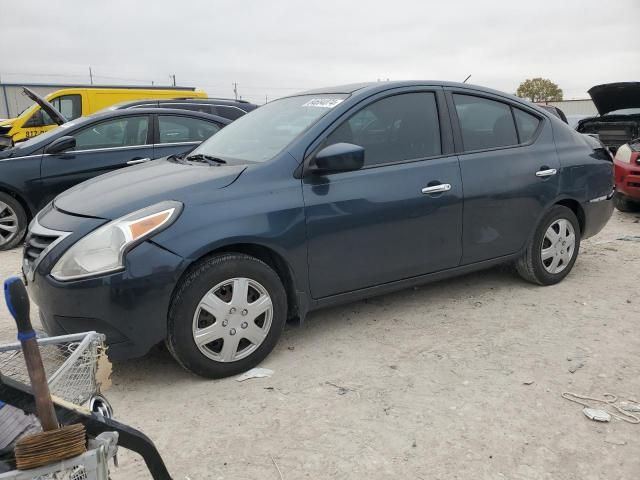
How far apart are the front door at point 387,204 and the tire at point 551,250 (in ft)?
2.77

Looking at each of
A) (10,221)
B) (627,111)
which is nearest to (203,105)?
(10,221)

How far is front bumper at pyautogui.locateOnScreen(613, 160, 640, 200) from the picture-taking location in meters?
7.18

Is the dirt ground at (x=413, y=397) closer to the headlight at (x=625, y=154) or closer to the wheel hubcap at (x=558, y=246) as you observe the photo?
the wheel hubcap at (x=558, y=246)

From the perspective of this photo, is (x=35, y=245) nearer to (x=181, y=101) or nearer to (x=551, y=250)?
(x=551, y=250)

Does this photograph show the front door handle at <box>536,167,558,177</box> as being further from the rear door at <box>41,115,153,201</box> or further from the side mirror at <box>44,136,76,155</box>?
the side mirror at <box>44,136,76,155</box>

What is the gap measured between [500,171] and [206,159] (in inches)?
83.0

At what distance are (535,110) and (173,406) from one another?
11.6 ft

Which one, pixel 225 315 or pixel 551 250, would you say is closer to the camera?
pixel 225 315

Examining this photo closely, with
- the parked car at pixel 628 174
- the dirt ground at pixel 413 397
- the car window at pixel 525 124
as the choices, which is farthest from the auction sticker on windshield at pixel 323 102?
the parked car at pixel 628 174

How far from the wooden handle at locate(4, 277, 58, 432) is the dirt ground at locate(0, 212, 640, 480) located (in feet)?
3.71

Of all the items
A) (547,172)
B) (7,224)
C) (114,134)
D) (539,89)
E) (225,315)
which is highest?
(539,89)

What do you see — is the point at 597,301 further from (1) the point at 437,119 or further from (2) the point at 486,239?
(1) the point at 437,119

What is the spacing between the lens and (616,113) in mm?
9148

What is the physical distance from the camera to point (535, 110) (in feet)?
14.7
